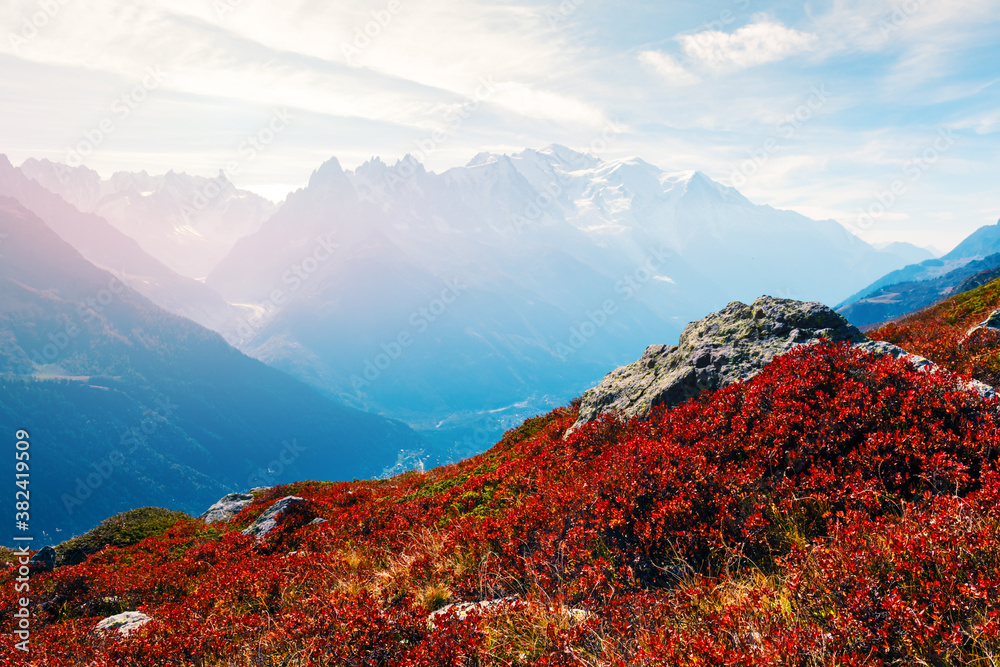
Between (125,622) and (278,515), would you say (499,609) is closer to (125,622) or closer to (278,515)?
(125,622)

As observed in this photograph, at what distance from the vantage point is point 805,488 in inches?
255

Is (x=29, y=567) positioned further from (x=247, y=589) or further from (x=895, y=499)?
(x=895, y=499)

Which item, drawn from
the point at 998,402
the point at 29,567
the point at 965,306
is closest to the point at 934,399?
the point at 998,402

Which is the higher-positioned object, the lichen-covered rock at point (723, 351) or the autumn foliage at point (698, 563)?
the lichen-covered rock at point (723, 351)

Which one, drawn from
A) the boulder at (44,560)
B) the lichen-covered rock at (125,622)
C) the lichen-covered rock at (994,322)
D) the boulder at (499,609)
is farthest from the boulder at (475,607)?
the boulder at (44,560)

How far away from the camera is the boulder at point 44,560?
1423 cm

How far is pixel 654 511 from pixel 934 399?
4440 millimetres

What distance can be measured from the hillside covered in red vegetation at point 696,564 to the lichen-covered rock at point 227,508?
10634 millimetres

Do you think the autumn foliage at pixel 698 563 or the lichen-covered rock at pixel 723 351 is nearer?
the autumn foliage at pixel 698 563

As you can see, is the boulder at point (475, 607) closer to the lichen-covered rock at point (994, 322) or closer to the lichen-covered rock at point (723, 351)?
the lichen-covered rock at point (723, 351)

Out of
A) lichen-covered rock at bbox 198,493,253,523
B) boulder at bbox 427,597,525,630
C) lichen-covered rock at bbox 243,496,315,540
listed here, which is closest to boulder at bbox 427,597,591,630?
boulder at bbox 427,597,525,630

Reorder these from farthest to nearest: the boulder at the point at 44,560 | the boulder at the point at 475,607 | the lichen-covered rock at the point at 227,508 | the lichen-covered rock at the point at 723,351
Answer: the lichen-covered rock at the point at 227,508 → the boulder at the point at 44,560 → the lichen-covered rock at the point at 723,351 → the boulder at the point at 475,607

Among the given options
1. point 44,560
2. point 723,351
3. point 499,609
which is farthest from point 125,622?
point 723,351

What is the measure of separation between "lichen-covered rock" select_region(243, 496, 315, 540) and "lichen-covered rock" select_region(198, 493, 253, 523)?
6.67 meters
